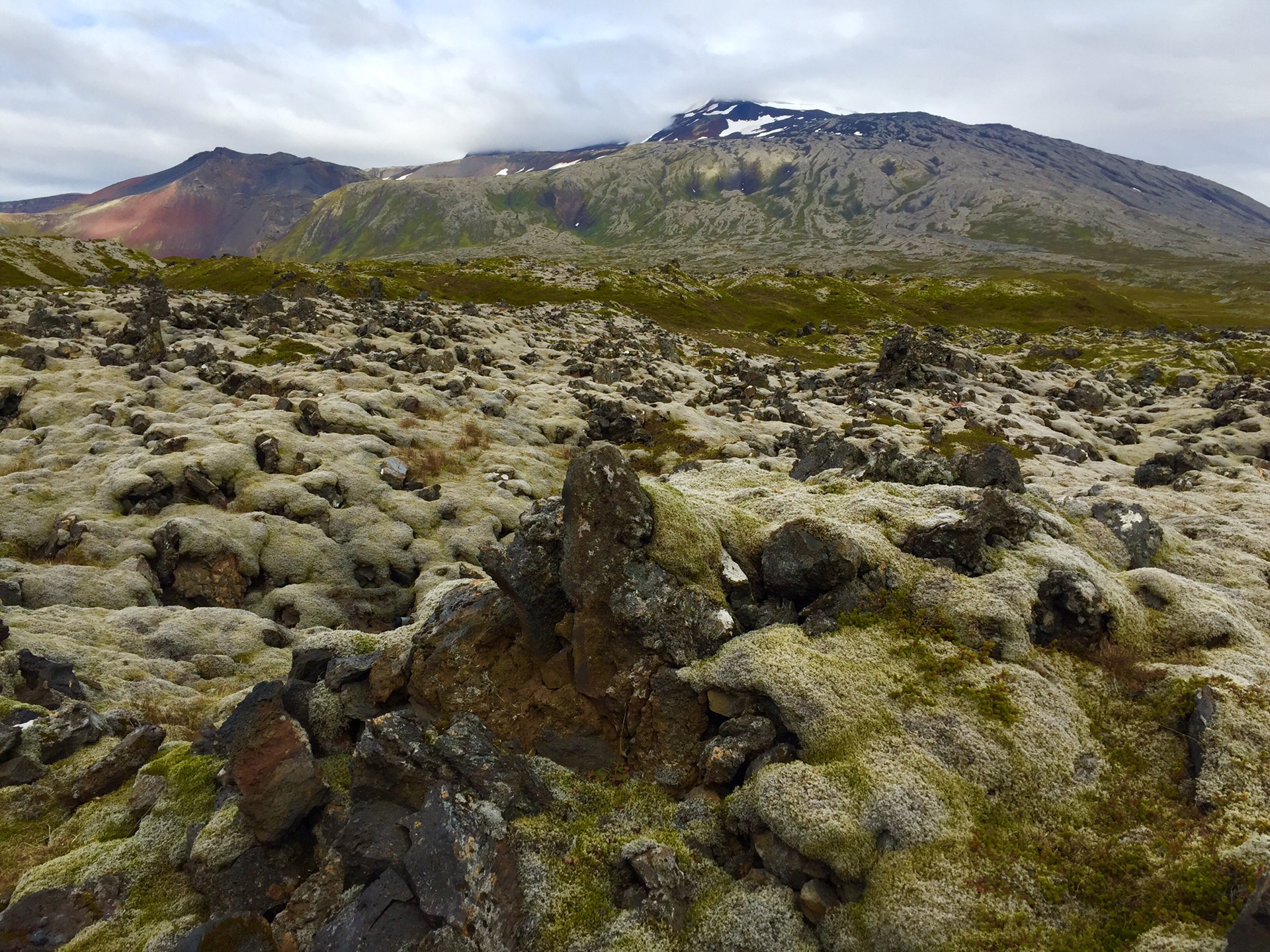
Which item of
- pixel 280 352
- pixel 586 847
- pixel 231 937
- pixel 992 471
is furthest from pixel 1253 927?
pixel 280 352

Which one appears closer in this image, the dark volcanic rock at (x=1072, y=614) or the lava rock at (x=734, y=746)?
the lava rock at (x=734, y=746)

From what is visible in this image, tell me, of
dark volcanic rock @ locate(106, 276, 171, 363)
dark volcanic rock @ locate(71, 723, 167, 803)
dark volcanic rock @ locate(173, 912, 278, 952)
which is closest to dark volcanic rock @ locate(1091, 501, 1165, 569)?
dark volcanic rock @ locate(173, 912, 278, 952)

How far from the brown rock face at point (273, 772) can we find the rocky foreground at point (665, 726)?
7 cm

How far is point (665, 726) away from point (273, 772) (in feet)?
27.7

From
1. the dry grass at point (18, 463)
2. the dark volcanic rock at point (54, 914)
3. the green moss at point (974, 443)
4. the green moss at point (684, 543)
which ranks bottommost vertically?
the dark volcanic rock at point (54, 914)

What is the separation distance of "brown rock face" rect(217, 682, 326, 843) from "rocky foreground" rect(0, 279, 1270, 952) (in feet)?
0.24

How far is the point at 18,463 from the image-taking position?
35875mm

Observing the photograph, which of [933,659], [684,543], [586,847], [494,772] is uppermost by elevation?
[684,543]

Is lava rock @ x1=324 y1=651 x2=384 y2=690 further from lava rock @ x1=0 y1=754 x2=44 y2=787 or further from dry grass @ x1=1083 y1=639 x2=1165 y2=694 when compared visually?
dry grass @ x1=1083 y1=639 x2=1165 y2=694

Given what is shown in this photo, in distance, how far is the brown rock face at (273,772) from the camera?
13023 millimetres

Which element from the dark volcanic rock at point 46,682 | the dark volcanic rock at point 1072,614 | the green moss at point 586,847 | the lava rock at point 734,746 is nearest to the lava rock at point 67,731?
the dark volcanic rock at point 46,682

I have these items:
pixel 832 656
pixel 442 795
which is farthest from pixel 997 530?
pixel 442 795

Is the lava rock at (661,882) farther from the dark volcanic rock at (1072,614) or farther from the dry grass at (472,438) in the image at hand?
the dry grass at (472,438)

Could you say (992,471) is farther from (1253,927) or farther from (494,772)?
(494,772)
